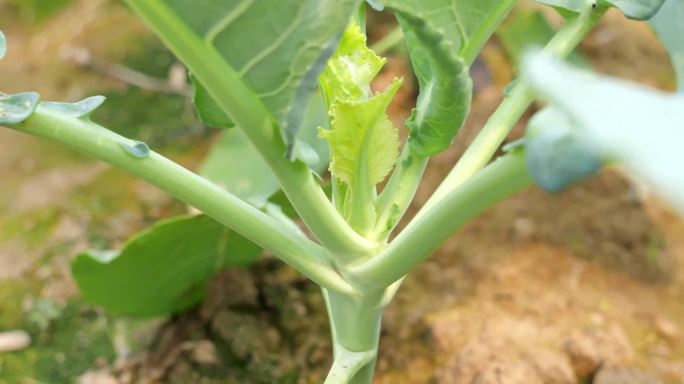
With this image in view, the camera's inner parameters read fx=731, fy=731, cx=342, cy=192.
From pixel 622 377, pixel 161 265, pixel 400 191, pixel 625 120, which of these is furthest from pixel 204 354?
pixel 625 120

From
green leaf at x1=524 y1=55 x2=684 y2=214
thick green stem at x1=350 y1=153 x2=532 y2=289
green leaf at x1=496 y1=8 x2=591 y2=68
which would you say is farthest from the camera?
green leaf at x1=496 y1=8 x2=591 y2=68

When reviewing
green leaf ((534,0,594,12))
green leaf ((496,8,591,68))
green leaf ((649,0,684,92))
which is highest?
green leaf ((534,0,594,12))

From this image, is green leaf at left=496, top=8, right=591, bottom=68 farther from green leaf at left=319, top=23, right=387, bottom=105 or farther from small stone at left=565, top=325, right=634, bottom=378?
green leaf at left=319, top=23, right=387, bottom=105

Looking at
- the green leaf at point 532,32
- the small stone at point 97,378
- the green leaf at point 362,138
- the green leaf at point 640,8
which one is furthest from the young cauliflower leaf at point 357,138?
the green leaf at point 532,32

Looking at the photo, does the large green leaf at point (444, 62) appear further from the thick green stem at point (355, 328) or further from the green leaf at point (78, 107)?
the green leaf at point (78, 107)

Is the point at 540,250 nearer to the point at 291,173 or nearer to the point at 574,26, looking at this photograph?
the point at 574,26

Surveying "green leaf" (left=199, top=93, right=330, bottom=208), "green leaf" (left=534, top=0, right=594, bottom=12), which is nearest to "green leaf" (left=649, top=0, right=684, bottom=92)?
"green leaf" (left=534, top=0, right=594, bottom=12)
